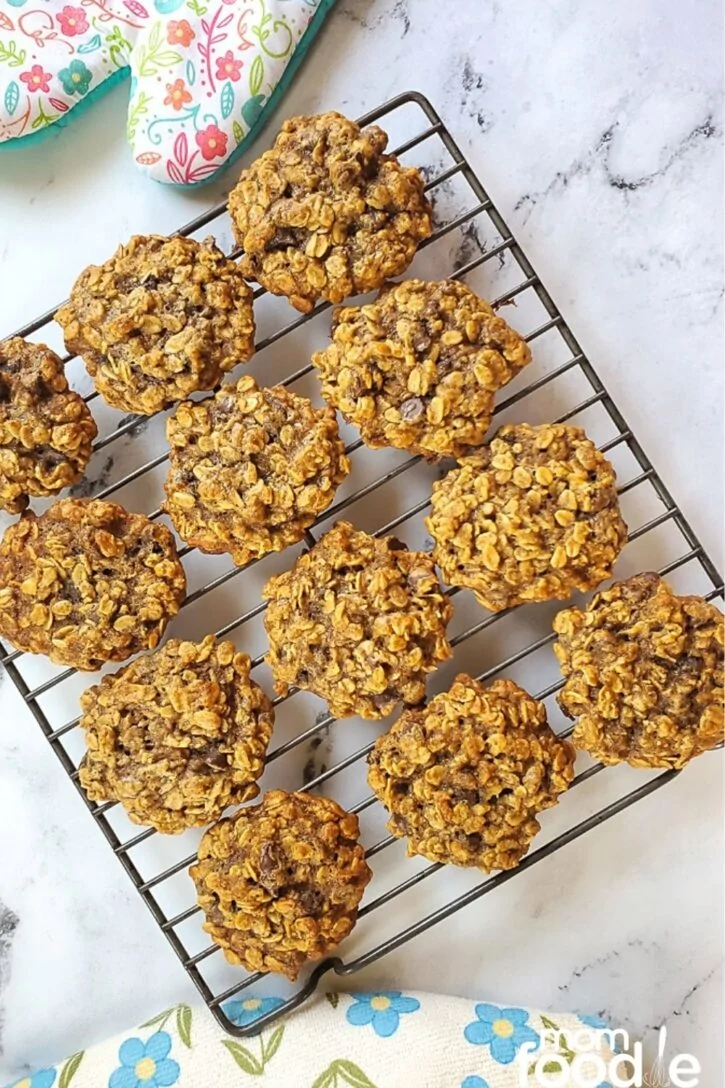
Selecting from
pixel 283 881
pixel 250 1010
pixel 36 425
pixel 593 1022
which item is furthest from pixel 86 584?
pixel 593 1022

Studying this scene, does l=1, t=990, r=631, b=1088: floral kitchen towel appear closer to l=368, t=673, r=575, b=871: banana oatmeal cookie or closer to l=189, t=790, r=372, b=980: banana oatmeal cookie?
l=189, t=790, r=372, b=980: banana oatmeal cookie

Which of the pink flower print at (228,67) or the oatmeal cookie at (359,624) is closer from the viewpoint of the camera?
the oatmeal cookie at (359,624)

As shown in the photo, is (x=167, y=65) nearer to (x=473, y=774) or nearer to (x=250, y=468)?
(x=250, y=468)

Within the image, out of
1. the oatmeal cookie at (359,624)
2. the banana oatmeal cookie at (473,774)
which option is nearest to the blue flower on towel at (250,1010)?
the banana oatmeal cookie at (473,774)

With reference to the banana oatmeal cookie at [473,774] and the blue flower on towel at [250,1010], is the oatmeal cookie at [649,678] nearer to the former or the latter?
the banana oatmeal cookie at [473,774]

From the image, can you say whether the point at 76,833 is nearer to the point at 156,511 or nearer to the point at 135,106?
the point at 156,511
